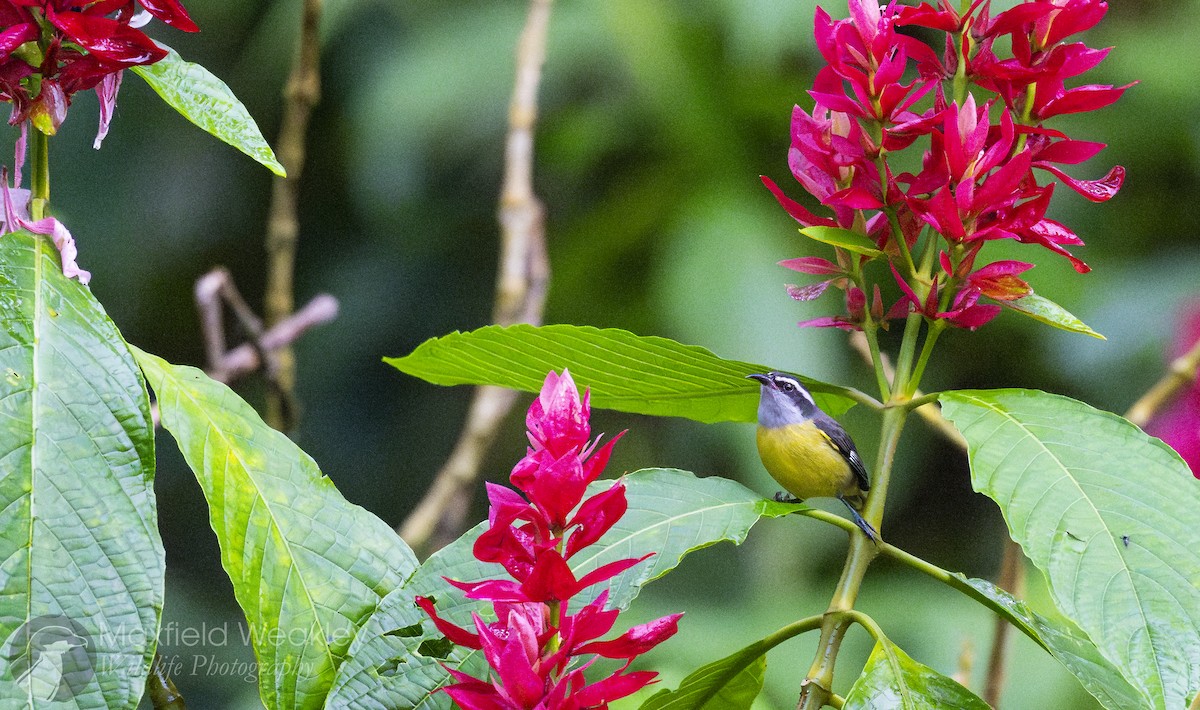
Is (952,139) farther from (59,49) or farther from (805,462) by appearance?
(59,49)

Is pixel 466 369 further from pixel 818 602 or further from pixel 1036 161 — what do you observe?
pixel 818 602

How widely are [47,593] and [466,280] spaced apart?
2.67 m

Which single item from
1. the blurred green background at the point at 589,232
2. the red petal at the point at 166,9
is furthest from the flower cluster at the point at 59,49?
the blurred green background at the point at 589,232

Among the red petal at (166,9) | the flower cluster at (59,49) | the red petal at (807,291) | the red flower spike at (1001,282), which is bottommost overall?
the red petal at (807,291)

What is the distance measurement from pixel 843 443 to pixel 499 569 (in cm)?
46

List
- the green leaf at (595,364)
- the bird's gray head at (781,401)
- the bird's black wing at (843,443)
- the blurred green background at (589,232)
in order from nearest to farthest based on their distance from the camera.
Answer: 1. the green leaf at (595,364)
2. the bird's gray head at (781,401)
3. the bird's black wing at (843,443)
4. the blurred green background at (589,232)

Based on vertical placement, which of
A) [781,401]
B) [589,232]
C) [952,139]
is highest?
[952,139]

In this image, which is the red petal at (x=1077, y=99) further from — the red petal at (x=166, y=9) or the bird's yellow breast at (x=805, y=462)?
the red petal at (x=166, y=9)

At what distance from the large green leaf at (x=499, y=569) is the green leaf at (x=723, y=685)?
0.08 meters

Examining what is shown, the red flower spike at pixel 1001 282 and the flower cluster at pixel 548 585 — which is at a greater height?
the red flower spike at pixel 1001 282

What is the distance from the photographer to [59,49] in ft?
1.97

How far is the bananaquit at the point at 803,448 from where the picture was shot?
0.84m

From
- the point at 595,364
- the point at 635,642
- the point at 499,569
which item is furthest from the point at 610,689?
the point at 595,364

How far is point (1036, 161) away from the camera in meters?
0.70
